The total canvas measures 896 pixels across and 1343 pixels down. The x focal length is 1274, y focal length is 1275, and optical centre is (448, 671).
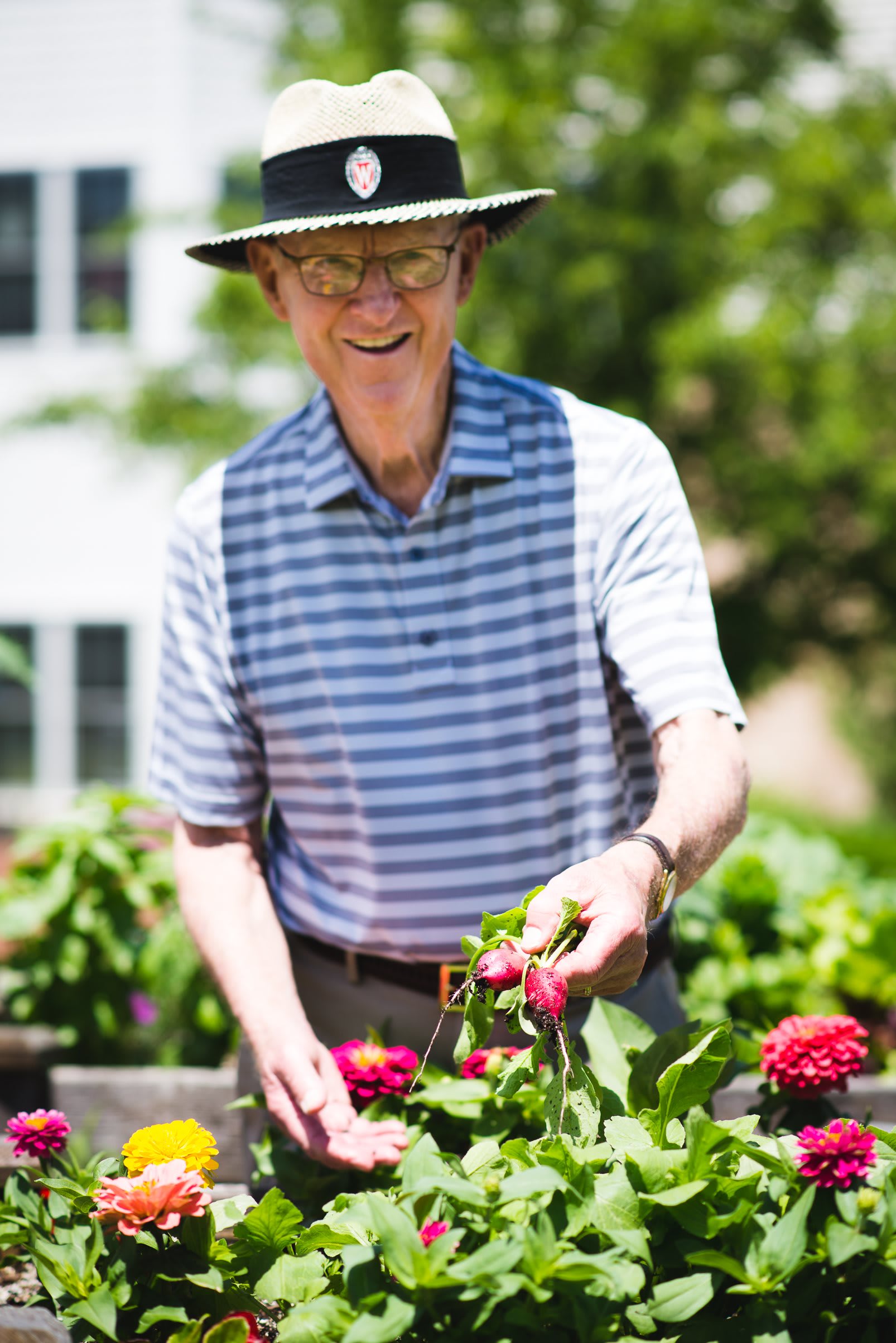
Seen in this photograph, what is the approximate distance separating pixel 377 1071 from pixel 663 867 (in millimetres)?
472

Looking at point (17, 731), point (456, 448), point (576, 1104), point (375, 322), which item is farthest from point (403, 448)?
point (17, 731)

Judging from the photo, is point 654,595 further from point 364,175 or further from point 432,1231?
point 432,1231

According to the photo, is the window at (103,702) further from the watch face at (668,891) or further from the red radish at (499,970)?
the red radish at (499,970)

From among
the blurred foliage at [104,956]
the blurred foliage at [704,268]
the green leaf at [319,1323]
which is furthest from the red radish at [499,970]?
the blurred foliage at [704,268]

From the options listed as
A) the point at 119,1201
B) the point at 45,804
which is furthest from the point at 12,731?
the point at 119,1201

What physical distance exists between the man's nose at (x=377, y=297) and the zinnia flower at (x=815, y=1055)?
113cm

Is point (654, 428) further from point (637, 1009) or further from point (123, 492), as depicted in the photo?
point (637, 1009)

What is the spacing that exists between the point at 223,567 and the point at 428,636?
367mm

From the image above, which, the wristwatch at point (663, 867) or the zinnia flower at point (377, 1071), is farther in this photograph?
the zinnia flower at point (377, 1071)

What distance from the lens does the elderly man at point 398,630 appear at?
1856 mm

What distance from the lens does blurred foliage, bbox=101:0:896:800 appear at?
19.9 ft

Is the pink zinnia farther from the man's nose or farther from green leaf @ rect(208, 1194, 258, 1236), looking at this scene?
the man's nose

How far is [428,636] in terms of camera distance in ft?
6.38

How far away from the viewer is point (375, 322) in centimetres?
186
